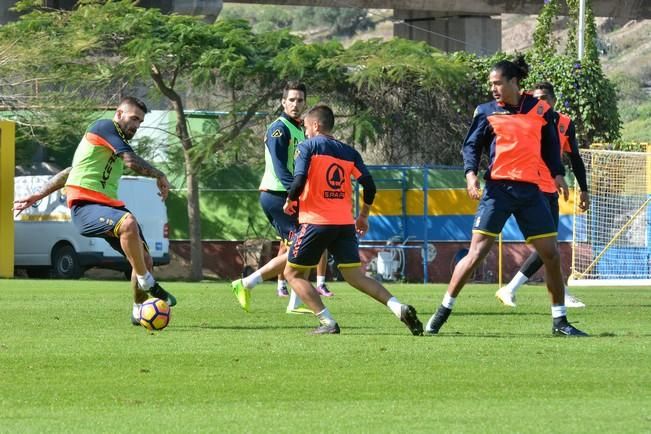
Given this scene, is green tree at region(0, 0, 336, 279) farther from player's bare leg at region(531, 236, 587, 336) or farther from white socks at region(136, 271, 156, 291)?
player's bare leg at region(531, 236, 587, 336)

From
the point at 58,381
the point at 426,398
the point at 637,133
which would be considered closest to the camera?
the point at 426,398

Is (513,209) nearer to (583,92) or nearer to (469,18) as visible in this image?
(583,92)

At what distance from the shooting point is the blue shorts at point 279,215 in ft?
45.6

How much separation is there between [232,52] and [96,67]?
2.89m

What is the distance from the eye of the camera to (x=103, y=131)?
12.6m

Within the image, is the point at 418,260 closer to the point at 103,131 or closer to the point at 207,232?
the point at 207,232

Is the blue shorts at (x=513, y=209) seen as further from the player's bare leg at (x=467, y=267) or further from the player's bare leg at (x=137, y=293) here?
the player's bare leg at (x=137, y=293)

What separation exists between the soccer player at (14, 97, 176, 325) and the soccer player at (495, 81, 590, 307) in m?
3.51

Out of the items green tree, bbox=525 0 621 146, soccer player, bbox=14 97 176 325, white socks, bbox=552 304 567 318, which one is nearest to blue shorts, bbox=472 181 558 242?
white socks, bbox=552 304 567 318

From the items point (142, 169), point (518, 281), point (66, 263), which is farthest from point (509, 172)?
point (66, 263)

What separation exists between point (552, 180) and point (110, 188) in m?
4.02

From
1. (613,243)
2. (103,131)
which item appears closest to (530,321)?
(103,131)

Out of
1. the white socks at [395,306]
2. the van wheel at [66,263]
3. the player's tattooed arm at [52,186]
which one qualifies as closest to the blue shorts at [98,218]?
the player's tattooed arm at [52,186]

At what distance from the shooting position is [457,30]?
5528 centimetres
